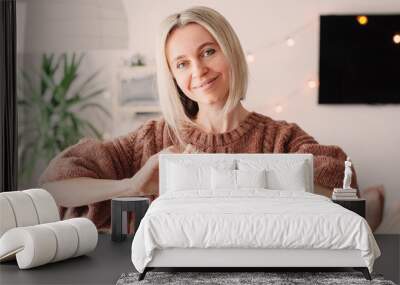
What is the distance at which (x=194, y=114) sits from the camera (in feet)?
23.3

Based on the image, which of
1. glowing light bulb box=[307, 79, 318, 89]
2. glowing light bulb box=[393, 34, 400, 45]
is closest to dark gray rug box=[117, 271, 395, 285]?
glowing light bulb box=[307, 79, 318, 89]

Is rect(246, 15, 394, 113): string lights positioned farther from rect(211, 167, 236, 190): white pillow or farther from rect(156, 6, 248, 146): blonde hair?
rect(211, 167, 236, 190): white pillow

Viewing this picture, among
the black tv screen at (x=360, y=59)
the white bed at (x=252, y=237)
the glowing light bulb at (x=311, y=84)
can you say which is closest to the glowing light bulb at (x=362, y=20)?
the black tv screen at (x=360, y=59)

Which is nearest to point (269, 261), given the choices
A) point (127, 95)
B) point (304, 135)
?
point (304, 135)

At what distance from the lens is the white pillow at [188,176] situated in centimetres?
640

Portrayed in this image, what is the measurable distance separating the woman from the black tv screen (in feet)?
1.95

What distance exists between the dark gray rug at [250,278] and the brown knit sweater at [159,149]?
7.01 ft

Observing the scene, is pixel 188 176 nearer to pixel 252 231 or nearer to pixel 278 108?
pixel 278 108

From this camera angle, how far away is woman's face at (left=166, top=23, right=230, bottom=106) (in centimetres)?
695

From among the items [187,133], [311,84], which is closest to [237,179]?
[187,133]

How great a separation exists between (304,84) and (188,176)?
5.29 ft

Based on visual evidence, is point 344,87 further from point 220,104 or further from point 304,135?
point 220,104

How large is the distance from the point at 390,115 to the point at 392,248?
146 cm

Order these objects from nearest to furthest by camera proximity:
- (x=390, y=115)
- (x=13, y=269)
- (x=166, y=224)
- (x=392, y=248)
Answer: (x=166, y=224)
(x=13, y=269)
(x=392, y=248)
(x=390, y=115)
